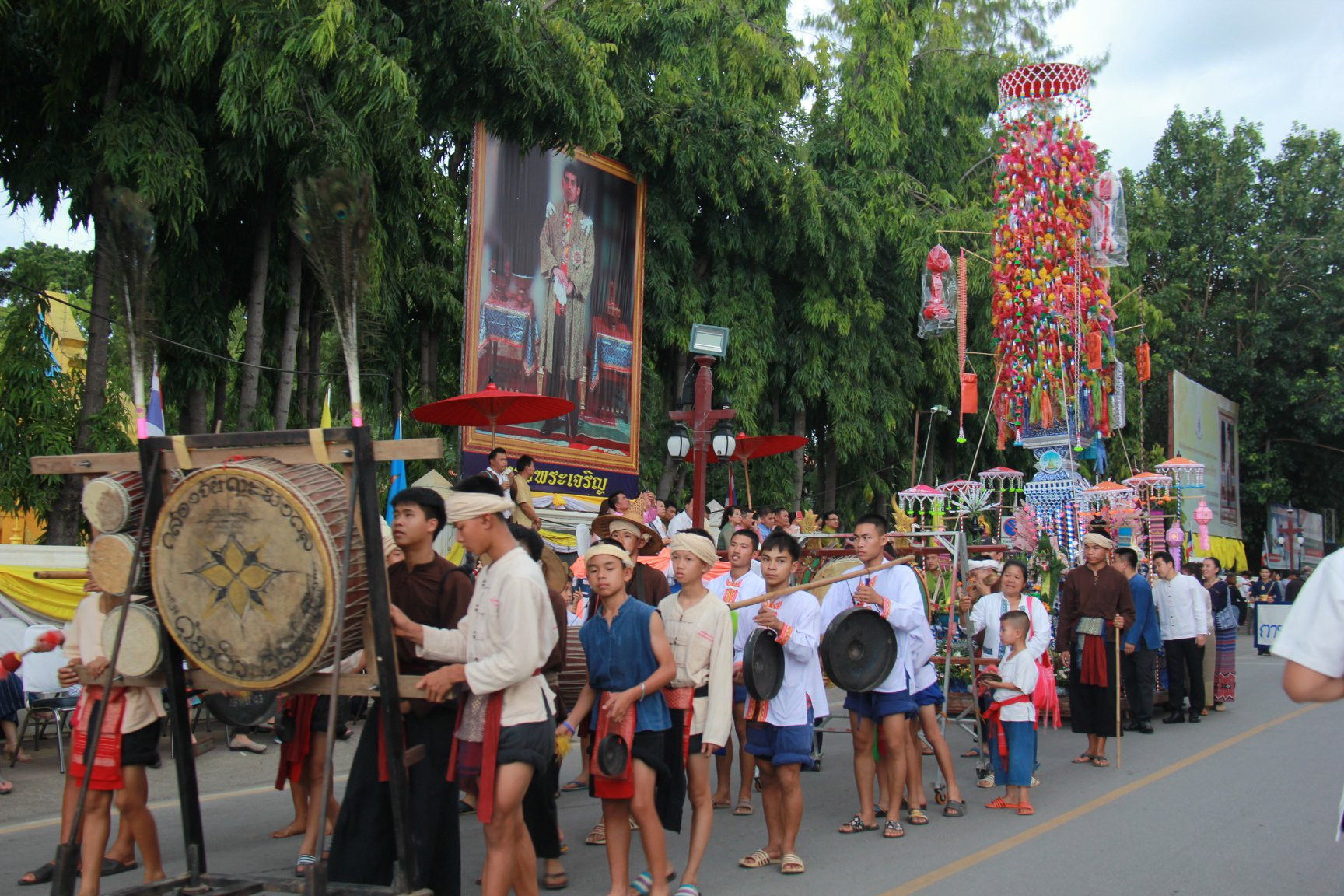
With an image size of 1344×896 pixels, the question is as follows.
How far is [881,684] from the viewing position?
24.6 ft

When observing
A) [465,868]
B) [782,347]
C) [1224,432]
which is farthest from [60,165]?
[1224,432]

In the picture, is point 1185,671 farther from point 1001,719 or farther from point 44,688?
point 44,688

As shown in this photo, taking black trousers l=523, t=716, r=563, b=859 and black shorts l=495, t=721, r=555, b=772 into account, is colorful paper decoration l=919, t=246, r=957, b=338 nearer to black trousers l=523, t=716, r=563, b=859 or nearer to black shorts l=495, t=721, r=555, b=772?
black trousers l=523, t=716, r=563, b=859

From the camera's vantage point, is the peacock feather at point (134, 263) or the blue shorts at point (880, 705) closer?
the peacock feather at point (134, 263)

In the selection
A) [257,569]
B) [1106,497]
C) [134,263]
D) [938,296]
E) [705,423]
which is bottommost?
[257,569]

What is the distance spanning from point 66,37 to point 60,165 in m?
1.29

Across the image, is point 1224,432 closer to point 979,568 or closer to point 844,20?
point 844,20

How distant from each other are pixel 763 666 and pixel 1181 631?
9134 mm

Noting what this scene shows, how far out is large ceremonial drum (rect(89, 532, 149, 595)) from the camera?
16.4 feet

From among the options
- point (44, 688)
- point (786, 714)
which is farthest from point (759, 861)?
point (44, 688)

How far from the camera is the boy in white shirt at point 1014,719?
834 cm

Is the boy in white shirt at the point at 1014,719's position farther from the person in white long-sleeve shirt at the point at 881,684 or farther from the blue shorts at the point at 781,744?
the blue shorts at the point at 781,744

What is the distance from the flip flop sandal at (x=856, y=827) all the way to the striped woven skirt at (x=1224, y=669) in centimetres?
876

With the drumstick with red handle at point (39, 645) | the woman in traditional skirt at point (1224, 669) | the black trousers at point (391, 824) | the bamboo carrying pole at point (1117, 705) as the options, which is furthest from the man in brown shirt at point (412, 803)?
the woman in traditional skirt at point (1224, 669)
